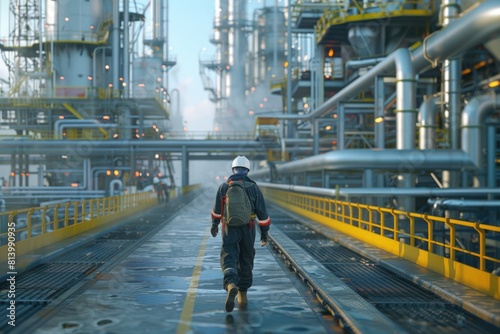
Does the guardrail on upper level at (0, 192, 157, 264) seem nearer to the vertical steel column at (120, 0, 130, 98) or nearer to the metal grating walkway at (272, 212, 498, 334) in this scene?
the metal grating walkway at (272, 212, 498, 334)

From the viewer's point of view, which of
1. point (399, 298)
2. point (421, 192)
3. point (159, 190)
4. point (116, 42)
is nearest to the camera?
point (399, 298)

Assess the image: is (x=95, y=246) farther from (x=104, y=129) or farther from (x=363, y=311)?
(x=104, y=129)

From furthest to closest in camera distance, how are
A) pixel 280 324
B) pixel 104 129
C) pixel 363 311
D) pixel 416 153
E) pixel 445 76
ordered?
1. pixel 104 129
2. pixel 445 76
3. pixel 416 153
4. pixel 363 311
5. pixel 280 324

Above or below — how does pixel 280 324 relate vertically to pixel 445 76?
below

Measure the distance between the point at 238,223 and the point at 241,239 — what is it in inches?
10.4

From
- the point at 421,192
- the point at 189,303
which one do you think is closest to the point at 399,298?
the point at 189,303

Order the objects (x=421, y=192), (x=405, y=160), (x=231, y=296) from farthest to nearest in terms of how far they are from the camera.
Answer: (x=405, y=160)
(x=421, y=192)
(x=231, y=296)

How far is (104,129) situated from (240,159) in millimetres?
51639

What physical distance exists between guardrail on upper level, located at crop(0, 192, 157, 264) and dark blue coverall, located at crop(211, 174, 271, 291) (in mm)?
4171

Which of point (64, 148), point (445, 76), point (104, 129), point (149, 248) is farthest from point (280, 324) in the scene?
point (104, 129)

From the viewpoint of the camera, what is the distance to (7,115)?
6109 centimetres

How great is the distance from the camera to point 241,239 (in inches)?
338

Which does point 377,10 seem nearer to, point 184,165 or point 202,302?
point 184,165

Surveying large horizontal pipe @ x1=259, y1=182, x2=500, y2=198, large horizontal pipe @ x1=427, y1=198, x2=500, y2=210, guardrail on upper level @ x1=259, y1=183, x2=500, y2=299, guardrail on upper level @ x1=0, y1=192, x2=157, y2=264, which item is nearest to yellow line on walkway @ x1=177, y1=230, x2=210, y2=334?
guardrail on upper level @ x1=0, y1=192, x2=157, y2=264
